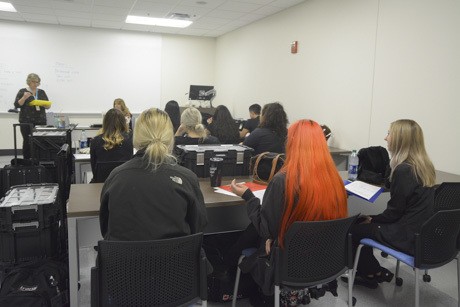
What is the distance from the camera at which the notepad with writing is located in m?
2.38

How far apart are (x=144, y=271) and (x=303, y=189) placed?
770 mm

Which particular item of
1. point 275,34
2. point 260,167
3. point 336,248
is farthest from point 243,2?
point 336,248

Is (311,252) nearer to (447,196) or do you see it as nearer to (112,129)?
(447,196)

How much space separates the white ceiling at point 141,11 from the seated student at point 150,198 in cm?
442

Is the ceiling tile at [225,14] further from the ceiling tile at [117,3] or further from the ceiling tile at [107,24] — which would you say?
the ceiling tile at [107,24]

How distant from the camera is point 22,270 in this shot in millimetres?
2105

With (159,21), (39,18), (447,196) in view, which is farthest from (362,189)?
(39,18)

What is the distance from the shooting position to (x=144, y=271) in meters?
1.47

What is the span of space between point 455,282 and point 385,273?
588 millimetres

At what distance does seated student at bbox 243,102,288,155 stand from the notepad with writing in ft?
3.55

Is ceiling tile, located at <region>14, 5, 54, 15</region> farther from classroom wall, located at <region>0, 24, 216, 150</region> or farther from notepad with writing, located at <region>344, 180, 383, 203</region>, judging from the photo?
notepad with writing, located at <region>344, 180, 383, 203</region>

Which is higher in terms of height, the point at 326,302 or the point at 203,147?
the point at 203,147

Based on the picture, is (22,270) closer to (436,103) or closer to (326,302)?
(326,302)

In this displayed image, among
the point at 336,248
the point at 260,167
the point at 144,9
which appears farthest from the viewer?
the point at 144,9
